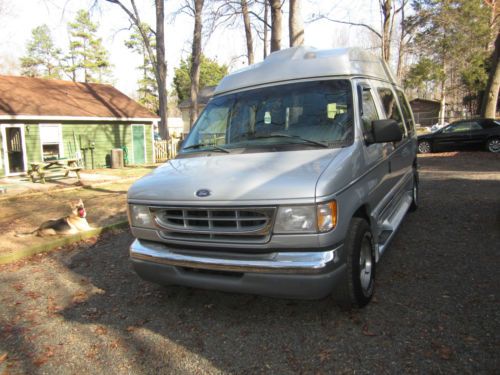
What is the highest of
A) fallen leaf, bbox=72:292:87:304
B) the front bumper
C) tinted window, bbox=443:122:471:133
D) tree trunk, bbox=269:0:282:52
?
tree trunk, bbox=269:0:282:52

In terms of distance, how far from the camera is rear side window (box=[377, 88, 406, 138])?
16.0 ft

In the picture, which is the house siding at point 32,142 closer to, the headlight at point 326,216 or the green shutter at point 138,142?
the green shutter at point 138,142

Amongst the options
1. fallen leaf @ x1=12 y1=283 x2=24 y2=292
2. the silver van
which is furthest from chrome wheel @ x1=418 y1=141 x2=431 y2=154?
fallen leaf @ x1=12 y1=283 x2=24 y2=292

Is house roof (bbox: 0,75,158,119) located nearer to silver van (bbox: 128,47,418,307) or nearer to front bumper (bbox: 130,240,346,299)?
silver van (bbox: 128,47,418,307)

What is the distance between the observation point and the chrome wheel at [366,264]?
140 inches

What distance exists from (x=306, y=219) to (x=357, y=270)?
0.79m

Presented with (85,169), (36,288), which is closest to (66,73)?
(85,169)

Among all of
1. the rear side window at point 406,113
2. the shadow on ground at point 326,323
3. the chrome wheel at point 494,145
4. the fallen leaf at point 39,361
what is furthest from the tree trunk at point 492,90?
the fallen leaf at point 39,361

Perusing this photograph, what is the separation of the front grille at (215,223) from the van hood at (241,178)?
4.0 inches

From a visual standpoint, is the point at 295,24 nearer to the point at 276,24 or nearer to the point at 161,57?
the point at 276,24

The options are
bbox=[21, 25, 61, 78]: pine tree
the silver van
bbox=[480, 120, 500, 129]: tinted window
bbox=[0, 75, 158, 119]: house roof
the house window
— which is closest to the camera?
the silver van

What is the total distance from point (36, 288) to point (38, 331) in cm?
121

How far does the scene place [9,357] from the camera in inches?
124

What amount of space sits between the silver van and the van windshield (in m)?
0.01
